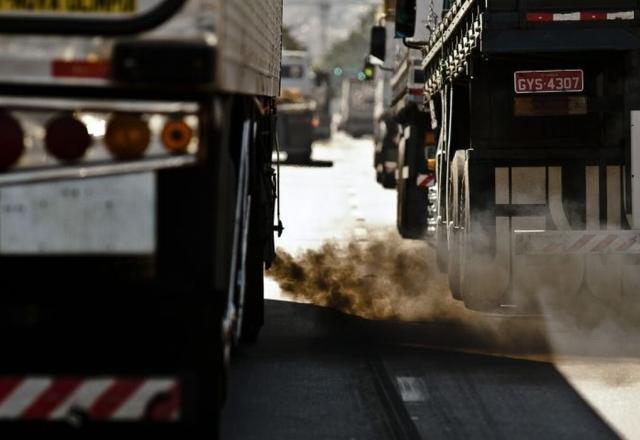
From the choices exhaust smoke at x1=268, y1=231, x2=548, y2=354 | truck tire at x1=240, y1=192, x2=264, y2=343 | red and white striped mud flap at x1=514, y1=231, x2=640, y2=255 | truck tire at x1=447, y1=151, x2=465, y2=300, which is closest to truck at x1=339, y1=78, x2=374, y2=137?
exhaust smoke at x1=268, y1=231, x2=548, y2=354

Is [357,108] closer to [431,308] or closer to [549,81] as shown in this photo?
[431,308]

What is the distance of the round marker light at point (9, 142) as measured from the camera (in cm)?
604

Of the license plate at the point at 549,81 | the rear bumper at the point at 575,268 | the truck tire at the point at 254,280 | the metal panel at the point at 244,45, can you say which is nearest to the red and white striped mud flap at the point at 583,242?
the rear bumper at the point at 575,268

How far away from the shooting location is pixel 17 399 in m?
6.13

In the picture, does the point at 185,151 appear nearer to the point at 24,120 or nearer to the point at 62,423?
the point at 24,120

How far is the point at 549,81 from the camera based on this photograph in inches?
467

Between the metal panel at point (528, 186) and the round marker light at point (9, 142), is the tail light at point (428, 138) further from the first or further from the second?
the round marker light at point (9, 142)

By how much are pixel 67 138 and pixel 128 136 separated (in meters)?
0.22

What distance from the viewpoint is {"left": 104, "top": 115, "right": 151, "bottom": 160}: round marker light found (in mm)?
6051

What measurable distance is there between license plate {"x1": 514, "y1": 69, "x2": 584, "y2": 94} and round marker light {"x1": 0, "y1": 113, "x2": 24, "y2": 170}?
6396mm

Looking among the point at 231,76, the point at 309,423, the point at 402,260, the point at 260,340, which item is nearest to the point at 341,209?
the point at 402,260

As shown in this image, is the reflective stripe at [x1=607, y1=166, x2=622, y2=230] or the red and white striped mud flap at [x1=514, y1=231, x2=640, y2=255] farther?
the reflective stripe at [x1=607, y1=166, x2=622, y2=230]

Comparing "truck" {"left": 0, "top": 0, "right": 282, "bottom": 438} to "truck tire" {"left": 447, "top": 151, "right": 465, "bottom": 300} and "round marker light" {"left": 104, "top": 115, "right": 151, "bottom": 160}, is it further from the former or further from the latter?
"truck tire" {"left": 447, "top": 151, "right": 465, "bottom": 300}

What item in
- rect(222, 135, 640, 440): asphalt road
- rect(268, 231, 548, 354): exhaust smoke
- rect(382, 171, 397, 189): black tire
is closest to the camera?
rect(222, 135, 640, 440): asphalt road
